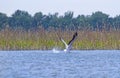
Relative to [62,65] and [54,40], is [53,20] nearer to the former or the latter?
[54,40]

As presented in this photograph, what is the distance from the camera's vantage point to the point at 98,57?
124 ft

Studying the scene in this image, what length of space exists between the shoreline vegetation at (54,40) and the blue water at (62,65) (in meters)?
0.51

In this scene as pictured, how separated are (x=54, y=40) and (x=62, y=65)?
12994 mm

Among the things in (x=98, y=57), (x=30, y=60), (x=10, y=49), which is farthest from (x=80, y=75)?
(x=10, y=49)

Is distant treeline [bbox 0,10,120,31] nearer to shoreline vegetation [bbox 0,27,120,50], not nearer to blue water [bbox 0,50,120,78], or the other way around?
shoreline vegetation [bbox 0,27,120,50]

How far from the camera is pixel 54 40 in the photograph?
4494 cm

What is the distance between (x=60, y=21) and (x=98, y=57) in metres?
33.6

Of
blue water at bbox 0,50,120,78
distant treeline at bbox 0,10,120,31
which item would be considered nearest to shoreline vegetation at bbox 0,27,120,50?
blue water at bbox 0,50,120,78

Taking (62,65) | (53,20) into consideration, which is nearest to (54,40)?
(62,65)

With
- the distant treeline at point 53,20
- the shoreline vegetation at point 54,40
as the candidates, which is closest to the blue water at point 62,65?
the shoreline vegetation at point 54,40

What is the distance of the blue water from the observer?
87.6 ft

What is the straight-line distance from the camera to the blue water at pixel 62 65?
26.7 metres

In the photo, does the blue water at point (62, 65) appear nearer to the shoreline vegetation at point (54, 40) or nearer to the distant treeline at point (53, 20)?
the shoreline vegetation at point (54, 40)

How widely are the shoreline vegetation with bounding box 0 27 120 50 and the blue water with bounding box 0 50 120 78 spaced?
0.51 m
